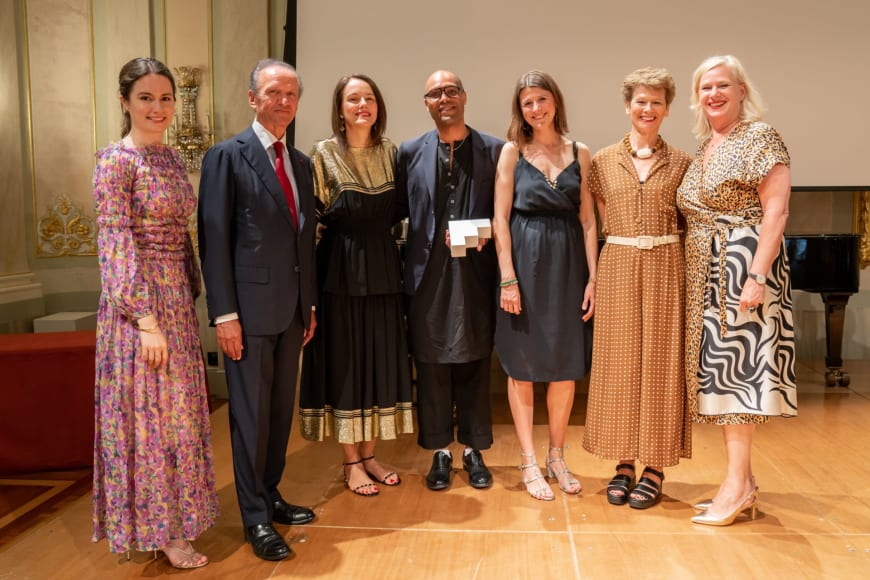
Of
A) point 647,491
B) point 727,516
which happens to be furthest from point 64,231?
point 727,516

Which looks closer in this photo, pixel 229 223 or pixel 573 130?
pixel 229 223

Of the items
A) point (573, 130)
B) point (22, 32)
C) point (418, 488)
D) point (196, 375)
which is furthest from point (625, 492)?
point (22, 32)

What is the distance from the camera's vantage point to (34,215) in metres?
4.89

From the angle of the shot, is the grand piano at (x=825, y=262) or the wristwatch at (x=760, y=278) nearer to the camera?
the wristwatch at (x=760, y=278)

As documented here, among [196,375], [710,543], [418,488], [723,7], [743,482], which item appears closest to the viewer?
[196,375]

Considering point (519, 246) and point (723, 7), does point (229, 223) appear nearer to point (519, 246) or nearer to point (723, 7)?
point (519, 246)

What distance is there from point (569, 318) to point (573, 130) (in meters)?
2.29

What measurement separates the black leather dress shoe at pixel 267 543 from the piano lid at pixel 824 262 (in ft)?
12.3

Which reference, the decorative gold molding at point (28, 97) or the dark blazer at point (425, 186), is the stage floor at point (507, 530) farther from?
the decorative gold molding at point (28, 97)

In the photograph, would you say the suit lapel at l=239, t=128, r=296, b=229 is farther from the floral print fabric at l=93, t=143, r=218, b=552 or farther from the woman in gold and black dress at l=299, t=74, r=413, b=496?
the woman in gold and black dress at l=299, t=74, r=413, b=496

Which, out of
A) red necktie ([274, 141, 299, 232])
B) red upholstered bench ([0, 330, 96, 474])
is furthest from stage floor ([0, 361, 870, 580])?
red necktie ([274, 141, 299, 232])

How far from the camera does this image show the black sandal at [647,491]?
2.92 meters

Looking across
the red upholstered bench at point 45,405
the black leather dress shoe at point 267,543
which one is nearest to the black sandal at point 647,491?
the black leather dress shoe at point 267,543

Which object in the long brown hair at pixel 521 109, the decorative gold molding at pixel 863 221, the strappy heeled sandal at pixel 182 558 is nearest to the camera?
the strappy heeled sandal at pixel 182 558
